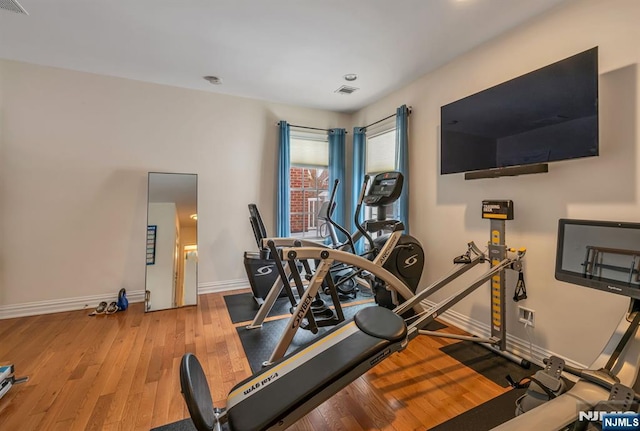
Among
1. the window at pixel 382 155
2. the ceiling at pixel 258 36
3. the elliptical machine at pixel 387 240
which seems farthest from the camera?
the window at pixel 382 155

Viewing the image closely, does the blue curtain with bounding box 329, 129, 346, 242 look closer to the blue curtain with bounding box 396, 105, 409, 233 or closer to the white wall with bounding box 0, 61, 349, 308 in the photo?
the white wall with bounding box 0, 61, 349, 308

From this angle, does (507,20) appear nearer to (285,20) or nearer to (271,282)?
(285,20)

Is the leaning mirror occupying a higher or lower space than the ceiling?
lower

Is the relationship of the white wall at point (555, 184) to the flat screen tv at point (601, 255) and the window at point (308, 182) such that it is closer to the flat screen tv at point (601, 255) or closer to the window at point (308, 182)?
the flat screen tv at point (601, 255)

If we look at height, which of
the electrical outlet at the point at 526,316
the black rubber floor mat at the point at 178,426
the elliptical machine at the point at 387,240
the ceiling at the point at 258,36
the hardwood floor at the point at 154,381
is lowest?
the black rubber floor mat at the point at 178,426

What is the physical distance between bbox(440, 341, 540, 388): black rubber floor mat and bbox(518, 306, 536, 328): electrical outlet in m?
0.31

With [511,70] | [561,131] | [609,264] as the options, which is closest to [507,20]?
Result: [511,70]

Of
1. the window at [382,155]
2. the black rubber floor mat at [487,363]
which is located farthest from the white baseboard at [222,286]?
the black rubber floor mat at [487,363]

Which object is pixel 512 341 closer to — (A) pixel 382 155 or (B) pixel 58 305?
(A) pixel 382 155

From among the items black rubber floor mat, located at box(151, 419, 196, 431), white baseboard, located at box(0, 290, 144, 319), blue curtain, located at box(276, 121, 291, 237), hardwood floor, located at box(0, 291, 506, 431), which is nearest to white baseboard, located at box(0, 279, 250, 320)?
white baseboard, located at box(0, 290, 144, 319)

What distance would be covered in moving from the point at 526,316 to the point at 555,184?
1.09 m

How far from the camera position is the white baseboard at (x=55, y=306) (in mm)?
3055

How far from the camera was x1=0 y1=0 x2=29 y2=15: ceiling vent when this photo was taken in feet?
6.93

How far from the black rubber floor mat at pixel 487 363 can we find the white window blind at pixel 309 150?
3.10 m
